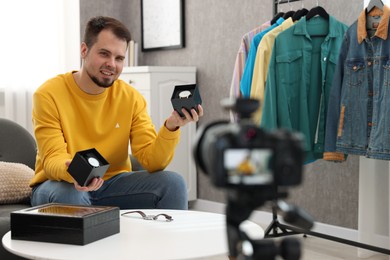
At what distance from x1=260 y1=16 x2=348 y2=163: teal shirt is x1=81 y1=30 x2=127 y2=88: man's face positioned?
31.5 inches

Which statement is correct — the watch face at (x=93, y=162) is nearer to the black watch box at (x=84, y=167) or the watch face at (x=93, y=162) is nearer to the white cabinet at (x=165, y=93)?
the black watch box at (x=84, y=167)

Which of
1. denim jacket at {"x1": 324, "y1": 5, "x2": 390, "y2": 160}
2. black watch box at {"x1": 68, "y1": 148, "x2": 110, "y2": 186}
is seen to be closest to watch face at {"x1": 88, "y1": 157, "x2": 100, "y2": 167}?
black watch box at {"x1": 68, "y1": 148, "x2": 110, "y2": 186}

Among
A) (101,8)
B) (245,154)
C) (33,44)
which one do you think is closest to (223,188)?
(245,154)

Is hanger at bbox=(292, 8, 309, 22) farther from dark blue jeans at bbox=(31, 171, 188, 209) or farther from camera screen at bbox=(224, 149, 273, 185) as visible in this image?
camera screen at bbox=(224, 149, 273, 185)

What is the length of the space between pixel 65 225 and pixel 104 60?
3.17 ft

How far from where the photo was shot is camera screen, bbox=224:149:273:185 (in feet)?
2.33

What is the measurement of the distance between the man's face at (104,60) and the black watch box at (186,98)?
0.37 metres

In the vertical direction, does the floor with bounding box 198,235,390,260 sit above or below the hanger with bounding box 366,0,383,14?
below

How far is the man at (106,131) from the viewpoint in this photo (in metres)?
2.23

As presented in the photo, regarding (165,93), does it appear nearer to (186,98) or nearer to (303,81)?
(303,81)

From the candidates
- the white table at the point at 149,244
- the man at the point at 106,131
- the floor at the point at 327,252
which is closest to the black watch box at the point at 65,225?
the white table at the point at 149,244

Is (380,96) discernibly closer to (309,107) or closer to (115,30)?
(309,107)

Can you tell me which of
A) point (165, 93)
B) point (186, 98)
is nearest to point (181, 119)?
point (186, 98)

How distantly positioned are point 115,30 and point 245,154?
177 centimetres
